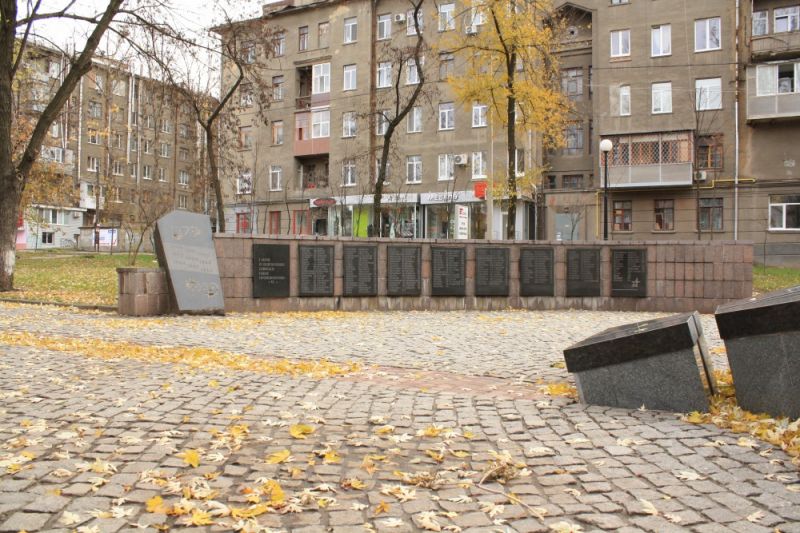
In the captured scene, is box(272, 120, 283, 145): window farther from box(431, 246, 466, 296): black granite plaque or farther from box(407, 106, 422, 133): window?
box(431, 246, 466, 296): black granite plaque

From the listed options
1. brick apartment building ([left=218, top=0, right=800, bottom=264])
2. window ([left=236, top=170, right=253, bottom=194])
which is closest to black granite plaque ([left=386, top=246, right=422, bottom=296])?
brick apartment building ([left=218, top=0, right=800, bottom=264])

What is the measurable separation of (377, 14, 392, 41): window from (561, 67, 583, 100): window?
1135 cm

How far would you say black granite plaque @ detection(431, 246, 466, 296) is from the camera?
15.8 metres

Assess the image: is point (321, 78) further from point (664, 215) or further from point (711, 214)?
point (711, 214)

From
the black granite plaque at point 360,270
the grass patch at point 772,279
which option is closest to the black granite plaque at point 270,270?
the black granite plaque at point 360,270

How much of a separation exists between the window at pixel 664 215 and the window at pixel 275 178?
82.0 feet

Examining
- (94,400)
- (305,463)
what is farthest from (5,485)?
(94,400)

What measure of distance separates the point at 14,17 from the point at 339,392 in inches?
612

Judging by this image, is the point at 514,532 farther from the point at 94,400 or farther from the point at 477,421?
the point at 94,400

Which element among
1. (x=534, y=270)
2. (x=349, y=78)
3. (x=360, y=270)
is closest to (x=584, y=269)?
(x=534, y=270)

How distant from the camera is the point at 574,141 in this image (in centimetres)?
4216

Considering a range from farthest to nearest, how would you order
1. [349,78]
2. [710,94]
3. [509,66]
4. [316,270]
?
1. [349,78]
2. [710,94]
3. [509,66]
4. [316,270]

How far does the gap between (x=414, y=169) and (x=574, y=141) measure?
33.4 ft

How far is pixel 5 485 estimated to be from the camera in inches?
138
